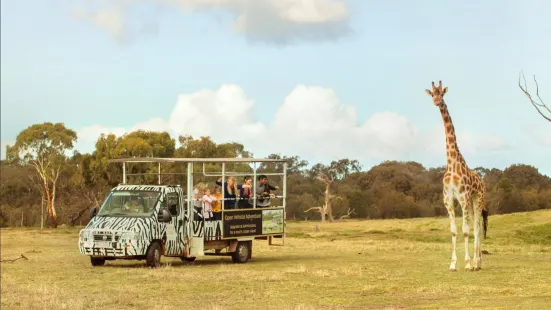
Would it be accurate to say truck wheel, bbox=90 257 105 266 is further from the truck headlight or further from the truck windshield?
the truck headlight

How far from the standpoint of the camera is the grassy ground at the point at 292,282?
53.9 ft

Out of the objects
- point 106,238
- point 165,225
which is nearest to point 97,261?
point 106,238

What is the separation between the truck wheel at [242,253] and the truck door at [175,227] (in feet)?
7.49

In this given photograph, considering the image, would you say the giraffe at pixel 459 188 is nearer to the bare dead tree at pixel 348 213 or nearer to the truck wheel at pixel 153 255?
the truck wheel at pixel 153 255

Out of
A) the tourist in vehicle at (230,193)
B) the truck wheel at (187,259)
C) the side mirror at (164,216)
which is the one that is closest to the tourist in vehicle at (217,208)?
the tourist in vehicle at (230,193)

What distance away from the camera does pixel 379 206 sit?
8456 centimetres

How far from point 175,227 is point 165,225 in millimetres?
475

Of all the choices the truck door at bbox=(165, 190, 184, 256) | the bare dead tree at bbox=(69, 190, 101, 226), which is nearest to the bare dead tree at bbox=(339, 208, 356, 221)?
the bare dead tree at bbox=(69, 190, 101, 226)

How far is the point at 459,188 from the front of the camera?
23047mm

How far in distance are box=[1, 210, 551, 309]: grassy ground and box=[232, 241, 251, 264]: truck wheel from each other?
40 centimetres

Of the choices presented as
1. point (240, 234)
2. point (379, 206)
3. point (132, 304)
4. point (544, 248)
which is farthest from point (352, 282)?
point (379, 206)

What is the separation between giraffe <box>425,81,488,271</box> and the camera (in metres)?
23.0

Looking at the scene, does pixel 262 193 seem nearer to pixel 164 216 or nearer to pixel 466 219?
pixel 164 216

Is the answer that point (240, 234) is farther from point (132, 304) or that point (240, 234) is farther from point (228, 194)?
point (132, 304)
